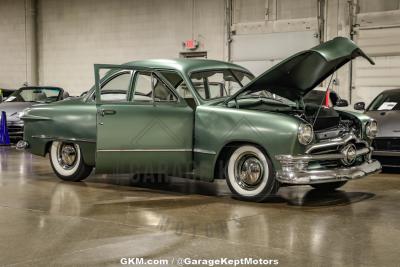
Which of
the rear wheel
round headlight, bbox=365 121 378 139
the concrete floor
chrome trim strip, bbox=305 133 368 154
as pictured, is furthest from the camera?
the rear wheel

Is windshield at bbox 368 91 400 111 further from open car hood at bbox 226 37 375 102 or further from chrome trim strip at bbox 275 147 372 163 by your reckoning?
chrome trim strip at bbox 275 147 372 163

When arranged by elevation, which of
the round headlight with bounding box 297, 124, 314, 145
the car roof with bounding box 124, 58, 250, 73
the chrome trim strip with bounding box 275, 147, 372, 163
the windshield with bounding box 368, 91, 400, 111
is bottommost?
the chrome trim strip with bounding box 275, 147, 372, 163

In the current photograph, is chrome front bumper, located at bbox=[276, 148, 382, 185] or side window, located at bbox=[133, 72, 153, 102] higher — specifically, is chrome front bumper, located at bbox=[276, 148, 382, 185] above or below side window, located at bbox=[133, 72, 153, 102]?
below

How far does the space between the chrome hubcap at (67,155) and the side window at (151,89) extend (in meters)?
1.37

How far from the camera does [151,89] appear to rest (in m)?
7.16

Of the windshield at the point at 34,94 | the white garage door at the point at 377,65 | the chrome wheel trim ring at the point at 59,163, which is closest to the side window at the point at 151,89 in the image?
the chrome wheel trim ring at the point at 59,163

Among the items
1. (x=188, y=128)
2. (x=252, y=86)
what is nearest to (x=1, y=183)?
(x=188, y=128)

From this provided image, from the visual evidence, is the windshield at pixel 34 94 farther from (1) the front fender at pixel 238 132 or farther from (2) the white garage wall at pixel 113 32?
(1) the front fender at pixel 238 132

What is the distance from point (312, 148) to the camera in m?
6.05

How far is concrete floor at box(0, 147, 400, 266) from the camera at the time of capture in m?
4.22

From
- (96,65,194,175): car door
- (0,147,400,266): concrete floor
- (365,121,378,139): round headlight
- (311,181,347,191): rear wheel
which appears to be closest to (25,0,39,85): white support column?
(0,147,400,266): concrete floor

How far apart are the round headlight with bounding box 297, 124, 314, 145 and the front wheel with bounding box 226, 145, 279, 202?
0.46m

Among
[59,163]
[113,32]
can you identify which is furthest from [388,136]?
[113,32]

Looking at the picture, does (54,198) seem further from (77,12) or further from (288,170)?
(77,12)
